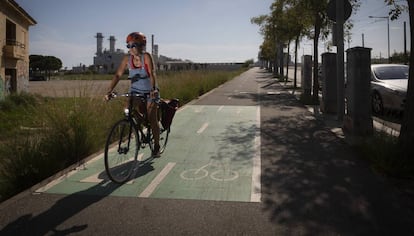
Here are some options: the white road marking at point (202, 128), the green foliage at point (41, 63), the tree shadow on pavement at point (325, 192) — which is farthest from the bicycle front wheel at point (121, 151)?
the green foliage at point (41, 63)

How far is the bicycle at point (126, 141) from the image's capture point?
202 inches

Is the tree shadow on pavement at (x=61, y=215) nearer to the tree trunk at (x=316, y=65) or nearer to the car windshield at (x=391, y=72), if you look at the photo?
the car windshield at (x=391, y=72)

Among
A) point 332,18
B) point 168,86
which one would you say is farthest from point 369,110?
point 168,86

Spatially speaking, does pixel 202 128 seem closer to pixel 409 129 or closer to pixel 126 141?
pixel 126 141

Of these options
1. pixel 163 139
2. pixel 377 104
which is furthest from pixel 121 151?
pixel 377 104

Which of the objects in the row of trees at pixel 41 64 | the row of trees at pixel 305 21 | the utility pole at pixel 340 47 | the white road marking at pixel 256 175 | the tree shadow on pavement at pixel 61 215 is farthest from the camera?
the row of trees at pixel 41 64

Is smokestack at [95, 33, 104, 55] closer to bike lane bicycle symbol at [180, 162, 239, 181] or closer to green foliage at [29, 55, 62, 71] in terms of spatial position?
green foliage at [29, 55, 62, 71]

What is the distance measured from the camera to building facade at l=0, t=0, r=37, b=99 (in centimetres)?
2297

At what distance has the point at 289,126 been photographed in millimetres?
9852

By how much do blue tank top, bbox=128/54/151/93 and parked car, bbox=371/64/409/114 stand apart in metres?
7.40

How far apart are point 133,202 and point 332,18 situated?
24.5ft

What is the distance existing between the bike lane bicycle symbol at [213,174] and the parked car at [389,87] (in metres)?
6.61

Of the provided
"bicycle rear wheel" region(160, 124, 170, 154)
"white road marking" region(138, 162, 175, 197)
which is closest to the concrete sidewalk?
"white road marking" region(138, 162, 175, 197)

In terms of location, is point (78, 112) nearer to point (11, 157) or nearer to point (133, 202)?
point (11, 157)
